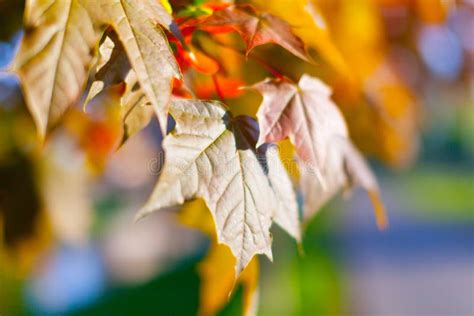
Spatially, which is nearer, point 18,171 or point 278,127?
point 278,127

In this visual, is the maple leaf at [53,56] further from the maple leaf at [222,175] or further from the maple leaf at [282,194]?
the maple leaf at [282,194]

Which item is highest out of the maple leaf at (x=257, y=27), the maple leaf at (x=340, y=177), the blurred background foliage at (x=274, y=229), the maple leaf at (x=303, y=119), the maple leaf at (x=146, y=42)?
the maple leaf at (x=146, y=42)

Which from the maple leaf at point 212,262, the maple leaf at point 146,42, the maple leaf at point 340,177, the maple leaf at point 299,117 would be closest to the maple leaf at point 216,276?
the maple leaf at point 212,262

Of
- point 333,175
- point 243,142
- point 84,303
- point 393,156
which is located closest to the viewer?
point 243,142

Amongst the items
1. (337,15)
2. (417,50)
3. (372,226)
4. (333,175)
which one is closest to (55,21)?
(333,175)

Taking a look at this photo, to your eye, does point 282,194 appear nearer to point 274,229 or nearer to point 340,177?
point 340,177

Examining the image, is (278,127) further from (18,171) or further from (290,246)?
(290,246)
